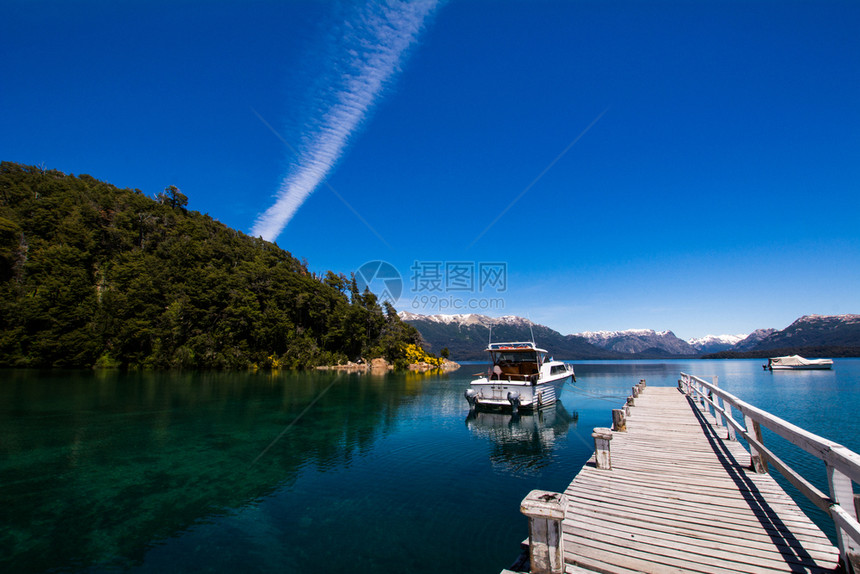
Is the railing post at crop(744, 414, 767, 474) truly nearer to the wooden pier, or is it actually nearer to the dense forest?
the wooden pier

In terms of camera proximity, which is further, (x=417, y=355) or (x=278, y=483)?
(x=417, y=355)

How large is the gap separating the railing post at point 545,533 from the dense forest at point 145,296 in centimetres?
7433

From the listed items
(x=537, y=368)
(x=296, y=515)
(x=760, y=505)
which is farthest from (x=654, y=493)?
(x=537, y=368)

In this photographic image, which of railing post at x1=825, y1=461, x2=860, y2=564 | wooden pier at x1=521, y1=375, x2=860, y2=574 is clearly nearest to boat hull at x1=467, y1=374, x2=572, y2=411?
wooden pier at x1=521, y1=375, x2=860, y2=574

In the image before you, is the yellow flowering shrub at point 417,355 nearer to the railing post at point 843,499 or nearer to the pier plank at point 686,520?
the pier plank at point 686,520

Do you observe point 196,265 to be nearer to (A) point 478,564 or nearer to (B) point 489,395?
(B) point 489,395

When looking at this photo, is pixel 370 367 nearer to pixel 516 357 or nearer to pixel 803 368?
pixel 516 357

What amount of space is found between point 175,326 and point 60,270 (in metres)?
18.8

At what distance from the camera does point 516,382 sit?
2425cm

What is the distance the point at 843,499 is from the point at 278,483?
1301 cm

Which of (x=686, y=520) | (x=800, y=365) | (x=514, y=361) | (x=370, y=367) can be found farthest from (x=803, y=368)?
(x=686, y=520)

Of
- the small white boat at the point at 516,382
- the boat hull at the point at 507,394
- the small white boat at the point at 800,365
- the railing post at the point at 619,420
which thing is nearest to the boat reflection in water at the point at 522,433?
the boat hull at the point at 507,394

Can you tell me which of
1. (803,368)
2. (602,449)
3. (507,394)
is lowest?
(803,368)

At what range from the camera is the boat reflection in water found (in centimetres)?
1451
